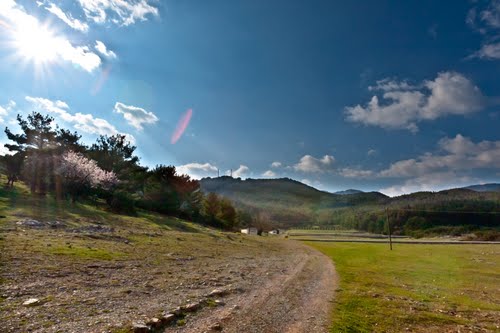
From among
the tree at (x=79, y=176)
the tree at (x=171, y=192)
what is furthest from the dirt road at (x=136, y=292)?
the tree at (x=171, y=192)

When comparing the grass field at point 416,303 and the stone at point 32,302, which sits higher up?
the stone at point 32,302

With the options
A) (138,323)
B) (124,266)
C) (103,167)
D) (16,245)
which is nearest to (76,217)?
(16,245)

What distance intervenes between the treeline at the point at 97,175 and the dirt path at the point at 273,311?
1796 inches

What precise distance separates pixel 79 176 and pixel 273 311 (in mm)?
54477

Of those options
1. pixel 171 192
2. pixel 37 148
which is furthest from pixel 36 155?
pixel 171 192

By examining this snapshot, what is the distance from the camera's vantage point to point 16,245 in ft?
62.3

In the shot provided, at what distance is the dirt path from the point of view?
11219 millimetres

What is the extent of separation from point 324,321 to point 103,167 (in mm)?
72427

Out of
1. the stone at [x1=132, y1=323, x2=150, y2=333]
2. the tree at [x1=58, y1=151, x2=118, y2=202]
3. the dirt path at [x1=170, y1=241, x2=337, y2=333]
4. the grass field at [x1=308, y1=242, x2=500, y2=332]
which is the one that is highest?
the tree at [x1=58, y1=151, x2=118, y2=202]

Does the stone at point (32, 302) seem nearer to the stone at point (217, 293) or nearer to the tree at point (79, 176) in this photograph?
the stone at point (217, 293)

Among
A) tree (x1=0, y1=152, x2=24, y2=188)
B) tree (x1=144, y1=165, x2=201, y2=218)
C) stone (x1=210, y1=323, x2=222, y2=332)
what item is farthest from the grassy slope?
tree (x1=144, y1=165, x2=201, y2=218)

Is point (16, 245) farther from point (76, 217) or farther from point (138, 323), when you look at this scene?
point (76, 217)

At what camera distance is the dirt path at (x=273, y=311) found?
1122 cm

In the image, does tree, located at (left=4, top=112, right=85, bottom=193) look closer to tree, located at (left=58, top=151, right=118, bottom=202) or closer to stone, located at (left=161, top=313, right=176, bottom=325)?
tree, located at (left=58, top=151, right=118, bottom=202)
